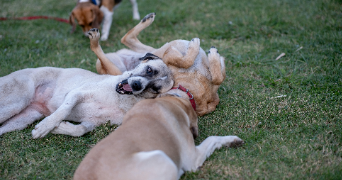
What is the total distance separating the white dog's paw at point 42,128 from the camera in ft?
12.2

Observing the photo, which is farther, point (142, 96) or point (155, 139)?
point (142, 96)

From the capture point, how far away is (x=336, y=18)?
6703 mm

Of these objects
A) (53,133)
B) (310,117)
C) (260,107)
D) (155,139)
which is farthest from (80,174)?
(310,117)

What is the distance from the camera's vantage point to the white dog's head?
12.6 ft

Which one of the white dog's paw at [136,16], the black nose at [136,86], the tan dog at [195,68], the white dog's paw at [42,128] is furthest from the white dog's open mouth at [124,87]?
the white dog's paw at [136,16]

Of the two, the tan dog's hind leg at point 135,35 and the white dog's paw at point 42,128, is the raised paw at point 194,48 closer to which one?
the tan dog's hind leg at point 135,35

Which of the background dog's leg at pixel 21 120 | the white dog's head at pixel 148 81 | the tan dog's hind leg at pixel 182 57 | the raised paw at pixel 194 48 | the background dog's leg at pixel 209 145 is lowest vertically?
the background dog's leg at pixel 21 120

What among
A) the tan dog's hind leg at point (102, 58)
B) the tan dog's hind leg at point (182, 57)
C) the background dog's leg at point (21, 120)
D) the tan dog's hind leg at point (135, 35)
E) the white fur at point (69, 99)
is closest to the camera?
the white fur at point (69, 99)

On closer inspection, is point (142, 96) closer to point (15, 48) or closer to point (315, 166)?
point (315, 166)

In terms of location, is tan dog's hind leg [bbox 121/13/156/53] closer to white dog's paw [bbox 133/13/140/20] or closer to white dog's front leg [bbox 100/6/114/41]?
white dog's front leg [bbox 100/6/114/41]

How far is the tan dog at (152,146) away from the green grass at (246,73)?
6.1 inches

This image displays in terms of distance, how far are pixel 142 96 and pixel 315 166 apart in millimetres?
2117

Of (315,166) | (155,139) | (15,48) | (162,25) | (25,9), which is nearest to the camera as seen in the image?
(155,139)

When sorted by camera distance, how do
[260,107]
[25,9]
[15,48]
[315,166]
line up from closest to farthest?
[315,166] < [260,107] < [15,48] < [25,9]
